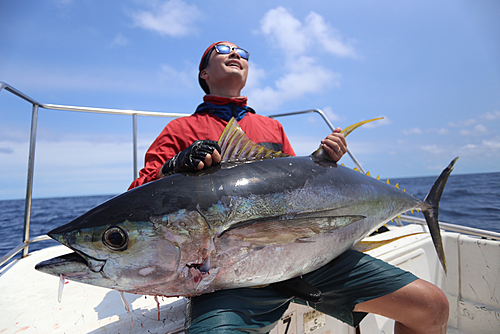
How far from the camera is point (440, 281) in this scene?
2631 mm

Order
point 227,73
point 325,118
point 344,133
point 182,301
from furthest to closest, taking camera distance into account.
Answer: point 325,118 < point 227,73 < point 344,133 < point 182,301

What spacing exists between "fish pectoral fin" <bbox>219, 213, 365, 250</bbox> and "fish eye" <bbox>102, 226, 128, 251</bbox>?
0.34 meters

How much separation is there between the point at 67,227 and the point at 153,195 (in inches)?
12.1

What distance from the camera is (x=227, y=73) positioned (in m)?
1.91

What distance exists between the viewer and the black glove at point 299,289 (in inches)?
47.3

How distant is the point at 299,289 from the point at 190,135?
42.4 inches

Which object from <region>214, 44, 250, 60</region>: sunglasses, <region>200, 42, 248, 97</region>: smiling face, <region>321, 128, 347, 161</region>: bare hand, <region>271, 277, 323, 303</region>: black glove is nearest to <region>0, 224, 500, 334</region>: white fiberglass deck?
<region>271, 277, 323, 303</region>: black glove

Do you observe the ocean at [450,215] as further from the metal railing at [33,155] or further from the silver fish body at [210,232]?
the silver fish body at [210,232]

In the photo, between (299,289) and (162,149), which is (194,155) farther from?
(299,289)

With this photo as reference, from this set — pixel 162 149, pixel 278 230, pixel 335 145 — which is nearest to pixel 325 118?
pixel 335 145

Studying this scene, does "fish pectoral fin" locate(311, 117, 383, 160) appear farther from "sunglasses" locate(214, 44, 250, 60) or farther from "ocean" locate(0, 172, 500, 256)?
"ocean" locate(0, 172, 500, 256)

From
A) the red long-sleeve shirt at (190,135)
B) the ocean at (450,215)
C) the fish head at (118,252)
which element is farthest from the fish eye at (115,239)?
the ocean at (450,215)

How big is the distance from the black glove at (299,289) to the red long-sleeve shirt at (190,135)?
827mm

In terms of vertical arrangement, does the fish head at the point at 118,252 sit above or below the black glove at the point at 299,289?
above
